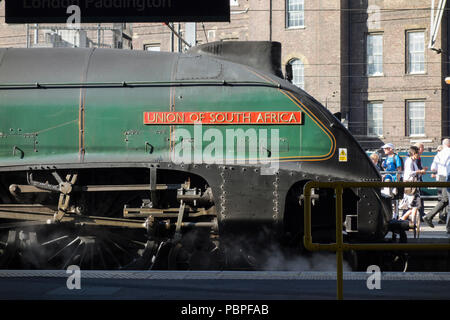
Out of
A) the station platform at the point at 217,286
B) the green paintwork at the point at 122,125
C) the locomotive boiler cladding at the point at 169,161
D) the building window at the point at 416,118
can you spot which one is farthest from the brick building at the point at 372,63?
the station platform at the point at 217,286

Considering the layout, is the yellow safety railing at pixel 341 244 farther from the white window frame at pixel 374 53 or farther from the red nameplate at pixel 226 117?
the white window frame at pixel 374 53

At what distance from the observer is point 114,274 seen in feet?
21.8

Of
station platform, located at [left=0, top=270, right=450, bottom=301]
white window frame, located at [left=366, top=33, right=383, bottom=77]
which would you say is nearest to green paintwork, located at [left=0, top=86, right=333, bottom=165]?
station platform, located at [left=0, top=270, right=450, bottom=301]

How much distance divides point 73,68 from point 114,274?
3.10m

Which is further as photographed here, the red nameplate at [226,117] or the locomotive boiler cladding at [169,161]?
the red nameplate at [226,117]

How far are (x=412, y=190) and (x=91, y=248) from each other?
293 inches

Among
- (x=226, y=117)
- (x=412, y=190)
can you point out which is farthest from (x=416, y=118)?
(x=226, y=117)

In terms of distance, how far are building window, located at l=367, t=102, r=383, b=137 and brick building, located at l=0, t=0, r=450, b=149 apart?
5 cm

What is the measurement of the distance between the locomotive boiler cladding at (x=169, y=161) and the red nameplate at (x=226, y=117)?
0.5 inches

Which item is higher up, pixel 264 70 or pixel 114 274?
pixel 264 70

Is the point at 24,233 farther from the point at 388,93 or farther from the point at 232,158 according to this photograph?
the point at 388,93

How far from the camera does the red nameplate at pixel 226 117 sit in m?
8.18

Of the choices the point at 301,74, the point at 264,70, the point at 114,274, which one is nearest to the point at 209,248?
the point at 114,274

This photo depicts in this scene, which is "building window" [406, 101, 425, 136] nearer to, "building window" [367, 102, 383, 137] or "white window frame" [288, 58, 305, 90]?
"building window" [367, 102, 383, 137]
